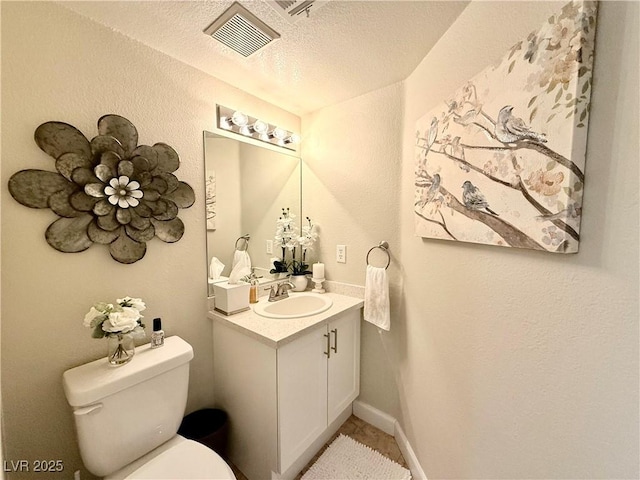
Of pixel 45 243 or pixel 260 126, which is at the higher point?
pixel 260 126

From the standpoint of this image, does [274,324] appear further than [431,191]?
Yes

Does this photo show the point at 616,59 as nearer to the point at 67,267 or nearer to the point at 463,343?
the point at 463,343

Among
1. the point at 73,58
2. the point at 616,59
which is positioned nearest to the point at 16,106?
the point at 73,58

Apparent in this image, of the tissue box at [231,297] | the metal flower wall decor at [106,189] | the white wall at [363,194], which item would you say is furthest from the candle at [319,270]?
the metal flower wall decor at [106,189]

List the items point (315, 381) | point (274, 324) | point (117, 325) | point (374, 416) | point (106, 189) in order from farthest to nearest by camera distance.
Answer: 1. point (374, 416)
2. point (315, 381)
3. point (274, 324)
4. point (106, 189)
5. point (117, 325)

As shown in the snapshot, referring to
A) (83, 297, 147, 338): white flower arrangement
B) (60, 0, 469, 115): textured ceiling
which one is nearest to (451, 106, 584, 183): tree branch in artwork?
(60, 0, 469, 115): textured ceiling

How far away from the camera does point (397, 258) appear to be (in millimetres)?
1653

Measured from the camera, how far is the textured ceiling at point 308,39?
1064 mm

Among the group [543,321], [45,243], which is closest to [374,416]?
[543,321]

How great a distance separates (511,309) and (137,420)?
153 centimetres

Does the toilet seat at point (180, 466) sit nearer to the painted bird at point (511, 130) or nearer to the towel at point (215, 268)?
the towel at point (215, 268)

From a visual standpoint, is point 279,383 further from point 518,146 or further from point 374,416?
point 518,146

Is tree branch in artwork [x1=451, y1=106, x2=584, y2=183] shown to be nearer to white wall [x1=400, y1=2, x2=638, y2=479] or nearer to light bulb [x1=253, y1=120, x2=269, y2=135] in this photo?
white wall [x1=400, y1=2, x2=638, y2=479]

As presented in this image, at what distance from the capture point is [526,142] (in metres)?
0.71
